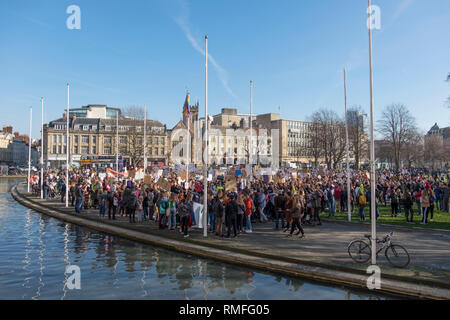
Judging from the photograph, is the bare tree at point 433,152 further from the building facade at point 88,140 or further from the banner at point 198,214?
the building facade at point 88,140

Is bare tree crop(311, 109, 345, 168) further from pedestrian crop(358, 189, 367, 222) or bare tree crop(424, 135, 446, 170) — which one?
pedestrian crop(358, 189, 367, 222)

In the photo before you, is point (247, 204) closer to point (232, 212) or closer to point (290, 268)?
point (232, 212)

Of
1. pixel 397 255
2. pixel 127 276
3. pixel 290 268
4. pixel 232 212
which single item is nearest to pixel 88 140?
pixel 232 212

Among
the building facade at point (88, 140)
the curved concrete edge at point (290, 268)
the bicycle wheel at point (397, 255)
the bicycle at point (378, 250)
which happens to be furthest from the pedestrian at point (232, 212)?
the building facade at point (88, 140)

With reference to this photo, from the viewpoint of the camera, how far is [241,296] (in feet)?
29.5

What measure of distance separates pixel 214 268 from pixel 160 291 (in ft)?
8.55

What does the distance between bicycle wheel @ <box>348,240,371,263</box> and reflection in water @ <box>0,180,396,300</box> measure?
1974 mm

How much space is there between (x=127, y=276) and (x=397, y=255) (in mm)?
8216

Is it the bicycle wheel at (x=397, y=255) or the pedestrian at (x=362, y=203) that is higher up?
the pedestrian at (x=362, y=203)

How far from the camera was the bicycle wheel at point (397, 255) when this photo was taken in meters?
10.7

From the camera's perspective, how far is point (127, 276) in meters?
10.6

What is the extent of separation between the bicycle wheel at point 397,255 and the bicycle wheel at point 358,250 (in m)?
0.57
